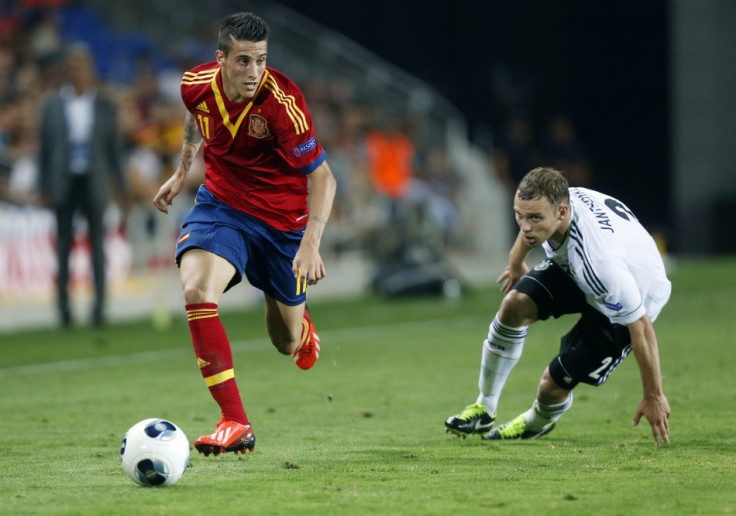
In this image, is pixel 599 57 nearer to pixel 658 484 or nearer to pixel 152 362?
pixel 152 362

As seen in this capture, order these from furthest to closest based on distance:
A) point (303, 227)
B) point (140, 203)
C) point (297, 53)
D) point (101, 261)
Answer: point (297, 53) < point (140, 203) < point (101, 261) < point (303, 227)

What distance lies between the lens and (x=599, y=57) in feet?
80.3

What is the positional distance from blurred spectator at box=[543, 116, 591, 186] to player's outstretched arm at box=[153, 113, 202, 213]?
53.3 ft

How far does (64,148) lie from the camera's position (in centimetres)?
1323

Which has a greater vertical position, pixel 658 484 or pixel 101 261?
pixel 658 484

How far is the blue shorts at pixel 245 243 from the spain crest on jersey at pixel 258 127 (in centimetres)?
43

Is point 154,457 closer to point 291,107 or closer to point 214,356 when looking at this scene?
point 214,356

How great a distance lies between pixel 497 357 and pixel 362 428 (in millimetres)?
895

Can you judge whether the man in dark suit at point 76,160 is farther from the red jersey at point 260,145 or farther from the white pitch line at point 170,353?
the red jersey at point 260,145

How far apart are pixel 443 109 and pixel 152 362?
14371mm

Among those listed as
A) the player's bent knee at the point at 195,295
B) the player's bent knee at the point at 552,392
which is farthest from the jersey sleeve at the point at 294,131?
the player's bent knee at the point at 552,392

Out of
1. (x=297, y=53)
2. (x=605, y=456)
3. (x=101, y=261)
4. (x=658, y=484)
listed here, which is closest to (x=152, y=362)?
(x=101, y=261)

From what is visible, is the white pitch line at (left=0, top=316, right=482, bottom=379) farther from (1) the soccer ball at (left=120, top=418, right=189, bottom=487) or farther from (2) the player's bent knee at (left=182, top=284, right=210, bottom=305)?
(1) the soccer ball at (left=120, top=418, right=189, bottom=487)

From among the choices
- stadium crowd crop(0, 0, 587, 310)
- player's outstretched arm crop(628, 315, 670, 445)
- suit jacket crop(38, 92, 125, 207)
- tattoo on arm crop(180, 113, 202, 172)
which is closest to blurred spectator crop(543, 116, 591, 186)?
stadium crowd crop(0, 0, 587, 310)
